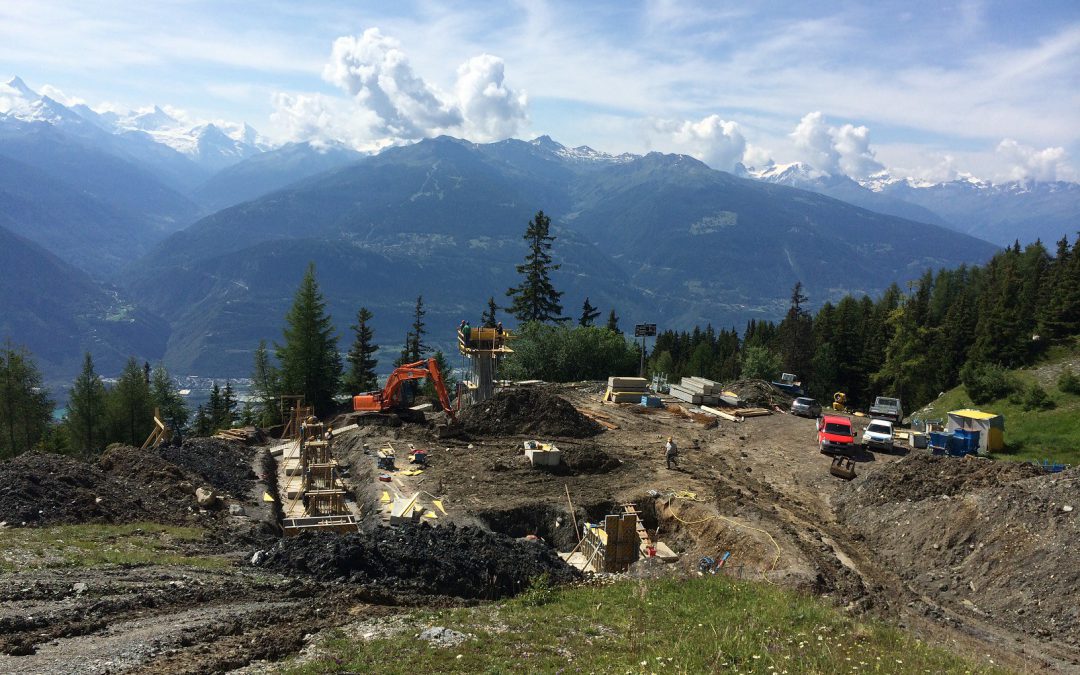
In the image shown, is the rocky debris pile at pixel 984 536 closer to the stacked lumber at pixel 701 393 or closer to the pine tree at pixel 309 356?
the stacked lumber at pixel 701 393

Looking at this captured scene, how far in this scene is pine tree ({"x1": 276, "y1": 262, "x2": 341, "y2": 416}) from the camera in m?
54.7

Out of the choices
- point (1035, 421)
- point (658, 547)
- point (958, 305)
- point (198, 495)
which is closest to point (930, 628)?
point (658, 547)

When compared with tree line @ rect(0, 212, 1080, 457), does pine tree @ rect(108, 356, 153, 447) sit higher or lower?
lower

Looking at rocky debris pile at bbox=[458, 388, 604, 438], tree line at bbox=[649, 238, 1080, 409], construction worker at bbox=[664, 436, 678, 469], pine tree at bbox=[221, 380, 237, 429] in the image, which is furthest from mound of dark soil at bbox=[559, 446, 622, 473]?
pine tree at bbox=[221, 380, 237, 429]

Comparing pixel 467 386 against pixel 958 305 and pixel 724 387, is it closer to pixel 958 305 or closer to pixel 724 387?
pixel 724 387

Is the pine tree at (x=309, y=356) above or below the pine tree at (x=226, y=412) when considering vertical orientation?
above

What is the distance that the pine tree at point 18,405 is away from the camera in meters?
47.0

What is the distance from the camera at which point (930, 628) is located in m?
15.4

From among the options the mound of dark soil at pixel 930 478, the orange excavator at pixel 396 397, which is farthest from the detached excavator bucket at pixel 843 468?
the orange excavator at pixel 396 397

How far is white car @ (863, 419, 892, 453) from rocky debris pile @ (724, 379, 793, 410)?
11.4 metres

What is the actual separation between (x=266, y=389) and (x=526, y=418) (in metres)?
36.7

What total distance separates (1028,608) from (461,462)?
69.9 ft

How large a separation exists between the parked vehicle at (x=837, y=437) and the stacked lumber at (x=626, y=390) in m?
13.9

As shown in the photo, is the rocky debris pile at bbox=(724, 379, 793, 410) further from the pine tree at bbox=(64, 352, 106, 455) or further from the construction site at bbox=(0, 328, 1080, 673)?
the pine tree at bbox=(64, 352, 106, 455)
